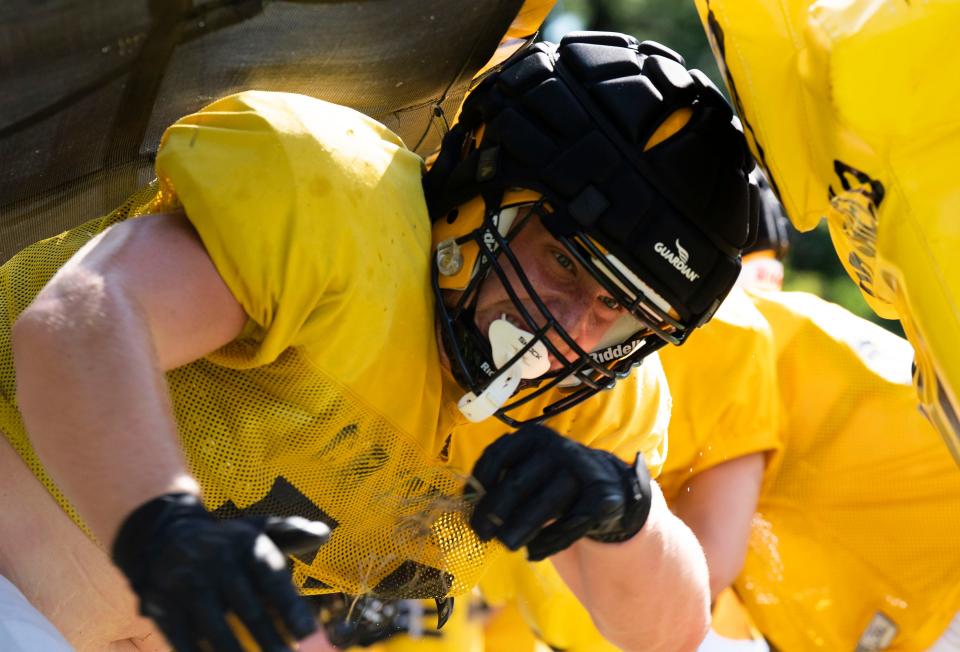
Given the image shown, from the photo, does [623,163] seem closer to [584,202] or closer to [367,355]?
[584,202]

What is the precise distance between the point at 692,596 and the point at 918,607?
113 cm

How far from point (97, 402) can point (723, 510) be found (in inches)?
70.2

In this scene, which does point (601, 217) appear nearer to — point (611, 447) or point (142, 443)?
point (611, 447)

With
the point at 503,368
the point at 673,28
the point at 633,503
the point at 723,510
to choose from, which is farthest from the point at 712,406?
the point at 673,28

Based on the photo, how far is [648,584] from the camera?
2.06 metres

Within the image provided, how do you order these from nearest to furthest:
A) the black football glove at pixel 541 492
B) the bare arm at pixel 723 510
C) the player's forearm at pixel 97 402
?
the player's forearm at pixel 97 402 < the black football glove at pixel 541 492 < the bare arm at pixel 723 510

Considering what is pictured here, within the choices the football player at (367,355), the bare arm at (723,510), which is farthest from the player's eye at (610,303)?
the bare arm at (723,510)

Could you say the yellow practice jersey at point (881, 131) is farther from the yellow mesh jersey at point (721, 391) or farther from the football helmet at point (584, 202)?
the yellow mesh jersey at point (721, 391)

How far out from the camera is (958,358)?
1622 mm

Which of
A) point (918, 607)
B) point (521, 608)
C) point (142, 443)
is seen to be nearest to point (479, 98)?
point (142, 443)

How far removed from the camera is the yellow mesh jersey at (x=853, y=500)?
304cm

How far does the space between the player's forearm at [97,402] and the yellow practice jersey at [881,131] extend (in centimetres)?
98

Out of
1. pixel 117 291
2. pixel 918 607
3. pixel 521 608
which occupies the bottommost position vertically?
pixel 918 607

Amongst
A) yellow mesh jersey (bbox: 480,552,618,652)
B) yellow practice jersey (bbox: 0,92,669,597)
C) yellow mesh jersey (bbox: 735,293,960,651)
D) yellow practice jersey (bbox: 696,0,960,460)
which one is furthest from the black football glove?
yellow mesh jersey (bbox: 735,293,960,651)
